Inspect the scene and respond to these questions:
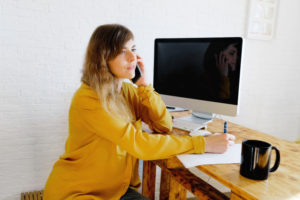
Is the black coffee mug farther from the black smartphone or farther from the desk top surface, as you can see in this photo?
the black smartphone

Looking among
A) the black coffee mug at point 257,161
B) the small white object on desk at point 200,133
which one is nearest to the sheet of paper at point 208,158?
the black coffee mug at point 257,161

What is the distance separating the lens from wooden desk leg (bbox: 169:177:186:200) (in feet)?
4.70

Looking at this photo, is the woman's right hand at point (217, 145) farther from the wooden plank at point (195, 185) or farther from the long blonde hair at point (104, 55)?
the long blonde hair at point (104, 55)

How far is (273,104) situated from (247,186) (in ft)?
7.69

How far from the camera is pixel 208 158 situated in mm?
1037

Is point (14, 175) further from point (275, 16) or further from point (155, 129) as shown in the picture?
point (275, 16)

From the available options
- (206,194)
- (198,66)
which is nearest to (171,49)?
(198,66)

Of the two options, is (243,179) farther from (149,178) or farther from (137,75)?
(149,178)

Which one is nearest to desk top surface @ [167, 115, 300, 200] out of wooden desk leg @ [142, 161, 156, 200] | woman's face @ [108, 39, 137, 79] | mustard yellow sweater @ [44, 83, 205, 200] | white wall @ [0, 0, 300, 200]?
mustard yellow sweater @ [44, 83, 205, 200]

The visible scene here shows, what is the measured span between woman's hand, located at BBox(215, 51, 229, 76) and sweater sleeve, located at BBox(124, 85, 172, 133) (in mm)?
385

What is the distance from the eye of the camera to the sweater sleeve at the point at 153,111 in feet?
4.52

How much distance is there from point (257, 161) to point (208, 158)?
0.22 metres

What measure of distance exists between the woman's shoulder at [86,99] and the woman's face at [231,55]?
2.47 ft

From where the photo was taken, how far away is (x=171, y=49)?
165cm
